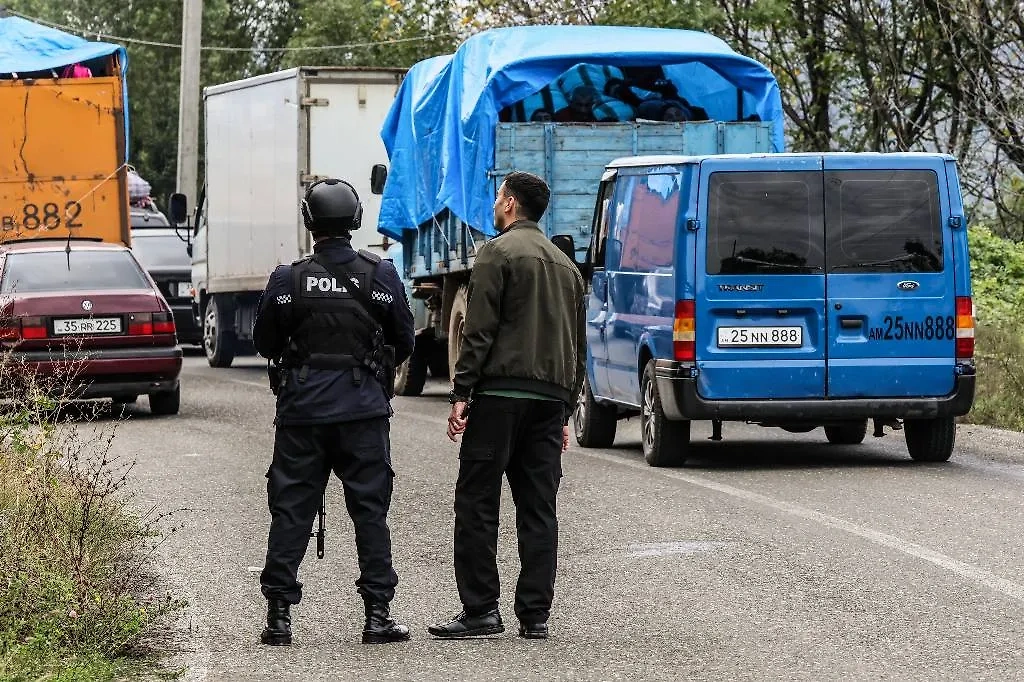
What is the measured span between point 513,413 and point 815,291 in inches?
231

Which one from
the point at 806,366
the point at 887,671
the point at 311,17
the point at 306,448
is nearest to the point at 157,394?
the point at 806,366

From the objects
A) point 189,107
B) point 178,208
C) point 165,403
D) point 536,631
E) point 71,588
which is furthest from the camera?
point 189,107

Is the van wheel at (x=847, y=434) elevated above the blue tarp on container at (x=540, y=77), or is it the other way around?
the blue tarp on container at (x=540, y=77)

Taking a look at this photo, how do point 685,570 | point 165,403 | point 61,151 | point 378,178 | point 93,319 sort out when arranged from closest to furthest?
point 685,570
point 93,319
point 165,403
point 61,151
point 378,178

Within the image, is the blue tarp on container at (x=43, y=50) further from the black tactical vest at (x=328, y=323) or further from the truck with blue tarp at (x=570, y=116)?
the black tactical vest at (x=328, y=323)

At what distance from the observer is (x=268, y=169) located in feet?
82.9

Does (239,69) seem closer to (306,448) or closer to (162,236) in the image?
(162,236)

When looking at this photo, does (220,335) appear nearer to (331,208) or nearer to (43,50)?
(43,50)

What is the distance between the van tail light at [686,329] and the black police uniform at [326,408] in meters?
5.75

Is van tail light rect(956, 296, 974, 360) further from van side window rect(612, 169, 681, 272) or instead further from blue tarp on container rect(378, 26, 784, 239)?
blue tarp on container rect(378, 26, 784, 239)

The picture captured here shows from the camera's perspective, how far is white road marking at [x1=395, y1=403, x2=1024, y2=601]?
865 cm

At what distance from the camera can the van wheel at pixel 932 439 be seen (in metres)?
13.6

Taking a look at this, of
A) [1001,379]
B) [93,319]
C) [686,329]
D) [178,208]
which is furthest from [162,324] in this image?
[178,208]

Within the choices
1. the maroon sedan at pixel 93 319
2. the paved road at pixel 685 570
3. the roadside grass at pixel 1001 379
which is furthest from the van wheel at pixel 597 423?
the maroon sedan at pixel 93 319
